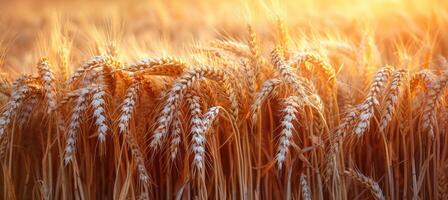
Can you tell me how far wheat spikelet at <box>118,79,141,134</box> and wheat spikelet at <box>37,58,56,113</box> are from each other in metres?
0.29

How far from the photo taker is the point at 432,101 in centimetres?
252

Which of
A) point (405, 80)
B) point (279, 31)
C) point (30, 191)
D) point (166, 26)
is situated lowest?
point (30, 191)

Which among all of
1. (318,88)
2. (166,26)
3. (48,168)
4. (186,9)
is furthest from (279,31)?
(186,9)

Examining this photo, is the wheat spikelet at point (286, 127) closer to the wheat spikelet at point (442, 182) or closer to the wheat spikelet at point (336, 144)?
the wheat spikelet at point (336, 144)

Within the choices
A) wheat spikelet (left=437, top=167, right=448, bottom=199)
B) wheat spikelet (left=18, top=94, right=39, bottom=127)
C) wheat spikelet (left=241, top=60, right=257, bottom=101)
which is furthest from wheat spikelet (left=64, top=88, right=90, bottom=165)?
wheat spikelet (left=437, top=167, right=448, bottom=199)

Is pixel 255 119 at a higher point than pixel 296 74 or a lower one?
lower

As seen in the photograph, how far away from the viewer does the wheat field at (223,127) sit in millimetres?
2414

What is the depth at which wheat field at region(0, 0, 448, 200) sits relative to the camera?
7.92 ft

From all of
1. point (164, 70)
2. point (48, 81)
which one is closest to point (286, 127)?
point (164, 70)

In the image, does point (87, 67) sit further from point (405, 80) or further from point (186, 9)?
point (186, 9)

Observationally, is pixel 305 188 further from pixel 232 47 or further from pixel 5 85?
pixel 5 85

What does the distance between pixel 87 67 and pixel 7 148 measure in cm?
51

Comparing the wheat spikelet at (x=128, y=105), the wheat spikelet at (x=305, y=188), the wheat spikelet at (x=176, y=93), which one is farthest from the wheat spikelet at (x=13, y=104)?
the wheat spikelet at (x=305, y=188)

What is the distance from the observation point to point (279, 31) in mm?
2791
